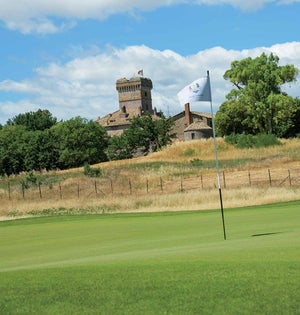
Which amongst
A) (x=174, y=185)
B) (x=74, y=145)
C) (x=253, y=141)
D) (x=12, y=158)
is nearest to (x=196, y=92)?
(x=174, y=185)

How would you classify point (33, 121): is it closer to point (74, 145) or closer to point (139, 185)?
point (74, 145)

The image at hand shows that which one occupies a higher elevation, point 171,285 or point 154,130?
point 154,130

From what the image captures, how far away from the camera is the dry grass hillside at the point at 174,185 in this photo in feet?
133

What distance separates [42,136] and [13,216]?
250ft

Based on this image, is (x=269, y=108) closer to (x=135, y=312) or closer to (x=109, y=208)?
(x=109, y=208)

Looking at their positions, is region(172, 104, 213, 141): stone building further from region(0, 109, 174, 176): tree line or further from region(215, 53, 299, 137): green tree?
region(215, 53, 299, 137): green tree

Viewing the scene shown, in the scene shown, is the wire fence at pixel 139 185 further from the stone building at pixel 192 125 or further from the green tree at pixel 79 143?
the stone building at pixel 192 125

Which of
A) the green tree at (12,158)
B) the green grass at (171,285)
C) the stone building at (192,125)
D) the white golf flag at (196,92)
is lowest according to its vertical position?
the green grass at (171,285)

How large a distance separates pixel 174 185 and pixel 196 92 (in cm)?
4258

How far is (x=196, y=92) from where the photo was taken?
54.0ft

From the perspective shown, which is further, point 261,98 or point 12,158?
point 12,158

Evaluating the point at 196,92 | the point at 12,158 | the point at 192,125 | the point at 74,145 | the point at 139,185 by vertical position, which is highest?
the point at 192,125

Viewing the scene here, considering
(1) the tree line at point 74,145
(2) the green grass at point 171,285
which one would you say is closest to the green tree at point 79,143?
(1) the tree line at point 74,145

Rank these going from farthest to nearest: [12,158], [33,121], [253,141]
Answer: [33,121], [12,158], [253,141]
